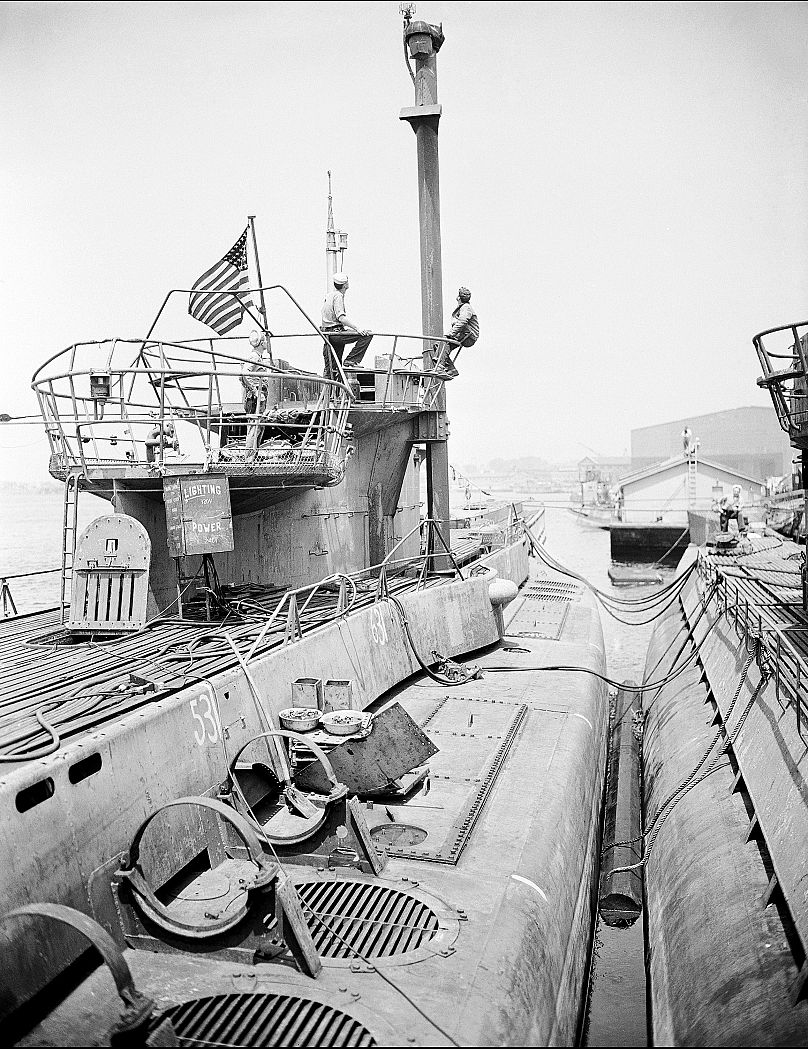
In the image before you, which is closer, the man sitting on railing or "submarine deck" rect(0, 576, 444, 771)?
"submarine deck" rect(0, 576, 444, 771)

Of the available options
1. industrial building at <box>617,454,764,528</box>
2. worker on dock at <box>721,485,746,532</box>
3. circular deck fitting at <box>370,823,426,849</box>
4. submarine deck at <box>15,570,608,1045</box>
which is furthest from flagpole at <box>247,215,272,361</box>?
industrial building at <box>617,454,764,528</box>

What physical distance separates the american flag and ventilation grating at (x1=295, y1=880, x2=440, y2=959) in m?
9.63

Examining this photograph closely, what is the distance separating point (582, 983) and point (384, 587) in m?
6.50

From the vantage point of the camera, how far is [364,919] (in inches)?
253

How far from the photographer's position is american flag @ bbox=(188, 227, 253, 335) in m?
13.7

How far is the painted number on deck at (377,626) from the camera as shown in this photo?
1223 cm

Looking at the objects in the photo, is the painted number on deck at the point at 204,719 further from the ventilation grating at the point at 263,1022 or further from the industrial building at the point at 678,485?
the industrial building at the point at 678,485

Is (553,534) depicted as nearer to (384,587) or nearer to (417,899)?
(384,587)

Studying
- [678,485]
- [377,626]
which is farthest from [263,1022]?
[678,485]

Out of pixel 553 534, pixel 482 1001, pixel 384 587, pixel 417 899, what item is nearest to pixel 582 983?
pixel 417 899

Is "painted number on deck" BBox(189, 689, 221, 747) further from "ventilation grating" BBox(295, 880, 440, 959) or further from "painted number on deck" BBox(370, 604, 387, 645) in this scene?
"painted number on deck" BBox(370, 604, 387, 645)

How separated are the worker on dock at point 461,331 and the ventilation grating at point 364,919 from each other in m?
10.8

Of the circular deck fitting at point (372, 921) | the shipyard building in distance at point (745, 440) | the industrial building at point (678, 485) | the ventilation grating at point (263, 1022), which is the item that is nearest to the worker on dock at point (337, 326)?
the circular deck fitting at point (372, 921)

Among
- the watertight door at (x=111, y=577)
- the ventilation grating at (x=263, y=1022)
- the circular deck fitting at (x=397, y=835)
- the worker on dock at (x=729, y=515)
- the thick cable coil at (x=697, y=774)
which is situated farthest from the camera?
the worker on dock at (x=729, y=515)
